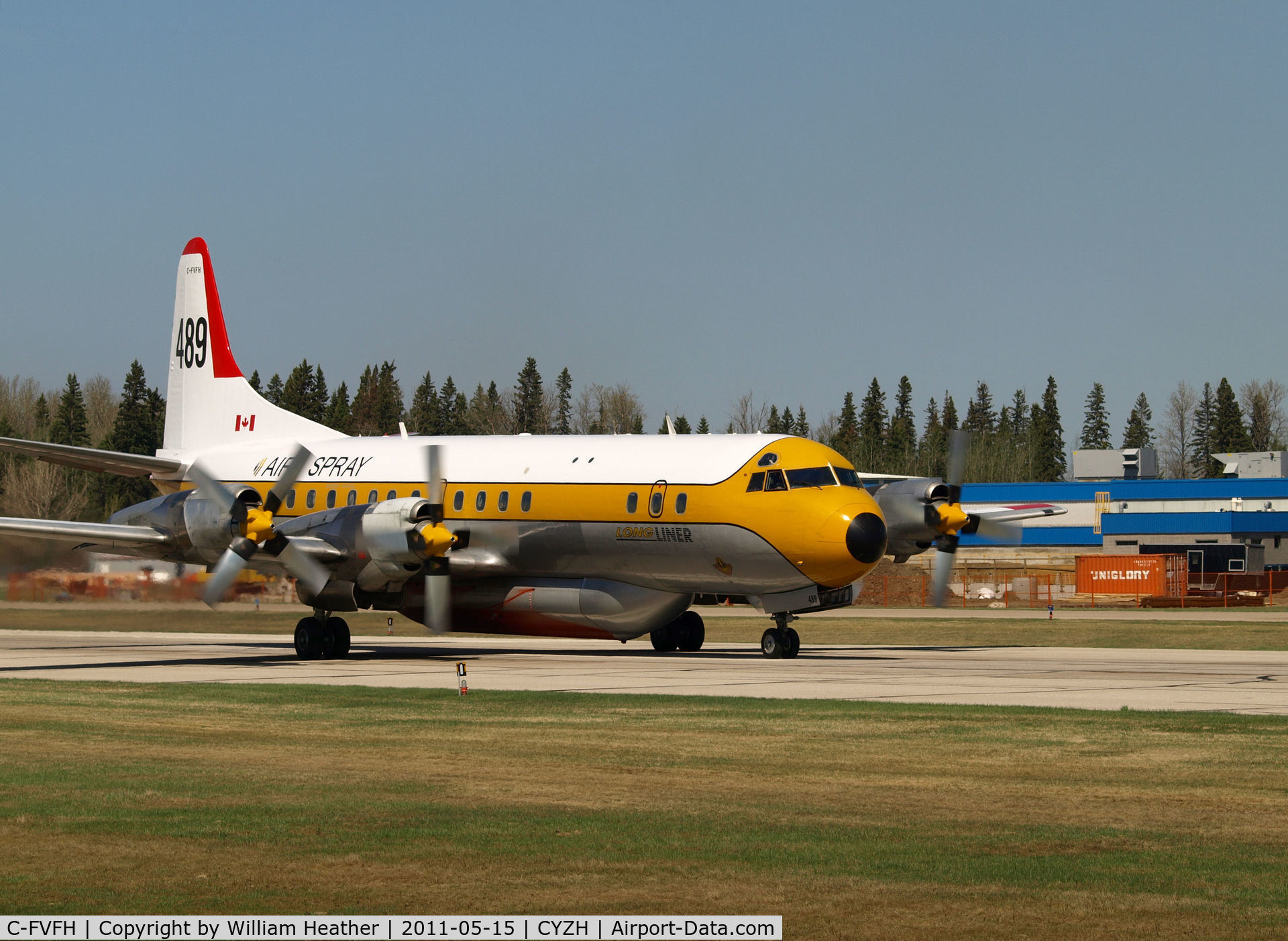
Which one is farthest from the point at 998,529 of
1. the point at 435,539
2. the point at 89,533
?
the point at 89,533

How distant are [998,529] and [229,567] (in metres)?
17.8

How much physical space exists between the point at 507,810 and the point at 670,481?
19.5 meters

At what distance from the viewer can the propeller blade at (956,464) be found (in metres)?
33.9

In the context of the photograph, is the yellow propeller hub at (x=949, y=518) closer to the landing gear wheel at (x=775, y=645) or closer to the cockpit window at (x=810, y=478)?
the cockpit window at (x=810, y=478)

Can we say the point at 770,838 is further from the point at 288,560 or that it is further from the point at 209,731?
the point at 288,560

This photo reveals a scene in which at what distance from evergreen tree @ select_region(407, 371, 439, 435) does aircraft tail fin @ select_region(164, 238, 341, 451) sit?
114781 millimetres

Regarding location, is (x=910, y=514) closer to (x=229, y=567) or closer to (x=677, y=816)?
(x=229, y=567)

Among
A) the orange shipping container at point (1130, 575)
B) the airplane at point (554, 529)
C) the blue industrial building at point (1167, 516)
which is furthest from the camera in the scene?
the blue industrial building at point (1167, 516)

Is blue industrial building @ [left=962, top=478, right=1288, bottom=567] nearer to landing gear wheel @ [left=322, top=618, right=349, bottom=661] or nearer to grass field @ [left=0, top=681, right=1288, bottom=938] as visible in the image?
landing gear wheel @ [left=322, top=618, right=349, bottom=661]

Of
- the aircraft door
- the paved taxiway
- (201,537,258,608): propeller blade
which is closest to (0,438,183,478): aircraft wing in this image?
the paved taxiway

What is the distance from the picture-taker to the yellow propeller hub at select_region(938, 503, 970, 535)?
3347cm

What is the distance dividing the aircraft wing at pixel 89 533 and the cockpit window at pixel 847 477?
46.6ft

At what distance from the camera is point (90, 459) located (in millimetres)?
34188

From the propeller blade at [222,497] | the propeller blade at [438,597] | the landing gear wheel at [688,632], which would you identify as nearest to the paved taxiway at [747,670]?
the landing gear wheel at [688,632]
